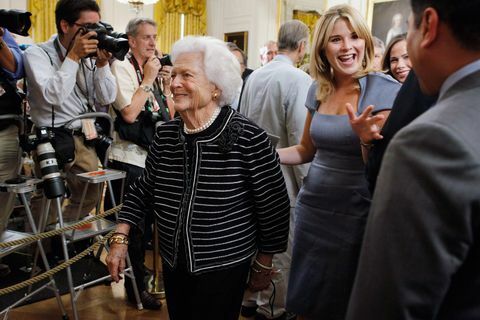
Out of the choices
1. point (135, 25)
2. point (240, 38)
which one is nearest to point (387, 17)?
point (240, 38)

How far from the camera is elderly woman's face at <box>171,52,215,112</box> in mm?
1585

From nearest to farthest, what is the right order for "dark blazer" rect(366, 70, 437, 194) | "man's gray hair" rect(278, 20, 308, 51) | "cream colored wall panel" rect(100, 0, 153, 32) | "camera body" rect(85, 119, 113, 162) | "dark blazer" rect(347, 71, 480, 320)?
"dark blazer" rect(347, 71, 480, 320) → "dark blazer" rect(366, 70, 437, 194) → "camera body" rect(85, 119, 113, 162) → "man's gray hair" rect(278, 20, 308, 51) → "cream colored wall panel" rect(100, 0, 153, 32)

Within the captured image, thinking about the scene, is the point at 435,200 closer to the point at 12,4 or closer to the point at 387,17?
the point at 387,17

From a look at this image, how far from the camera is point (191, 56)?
160 centimetres

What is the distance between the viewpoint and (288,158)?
1.98 metres

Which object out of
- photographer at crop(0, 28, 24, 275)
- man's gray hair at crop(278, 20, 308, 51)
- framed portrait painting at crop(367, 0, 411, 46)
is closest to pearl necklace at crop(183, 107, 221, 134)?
photographer at crop(0, 28, 24, 275)

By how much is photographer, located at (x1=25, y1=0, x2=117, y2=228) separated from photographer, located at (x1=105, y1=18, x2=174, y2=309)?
11 centimetres

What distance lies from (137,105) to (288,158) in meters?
1.05

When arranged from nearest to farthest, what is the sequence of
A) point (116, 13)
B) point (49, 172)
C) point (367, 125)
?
1. point (367, 125)
2. point (49, 172)
3. point (116, 13)

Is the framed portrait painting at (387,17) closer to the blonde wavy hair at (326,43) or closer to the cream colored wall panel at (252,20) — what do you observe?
the cream colored wall panel at (252,20)

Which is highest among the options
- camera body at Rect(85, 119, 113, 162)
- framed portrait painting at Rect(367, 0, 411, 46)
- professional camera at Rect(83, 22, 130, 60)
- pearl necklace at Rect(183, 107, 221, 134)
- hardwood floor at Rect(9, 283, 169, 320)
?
framed portrait painting at Rect(367, 0, 411, 46)

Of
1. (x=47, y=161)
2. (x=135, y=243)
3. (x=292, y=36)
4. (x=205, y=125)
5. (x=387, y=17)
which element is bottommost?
(x=135, y=243)

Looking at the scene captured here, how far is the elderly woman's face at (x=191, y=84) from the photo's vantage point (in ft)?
5.20

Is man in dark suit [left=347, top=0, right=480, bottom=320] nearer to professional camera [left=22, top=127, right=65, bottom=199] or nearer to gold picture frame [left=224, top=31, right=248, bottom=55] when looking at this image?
professional camera [left=22, top=127, right=65, bottom=199]
